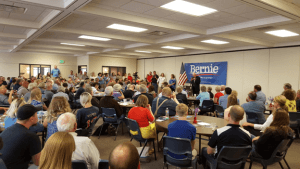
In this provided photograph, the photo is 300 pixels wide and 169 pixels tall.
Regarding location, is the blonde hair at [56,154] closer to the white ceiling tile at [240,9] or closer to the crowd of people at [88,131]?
the crowd of people at [88,131]

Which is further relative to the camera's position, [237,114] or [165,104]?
[165,104]

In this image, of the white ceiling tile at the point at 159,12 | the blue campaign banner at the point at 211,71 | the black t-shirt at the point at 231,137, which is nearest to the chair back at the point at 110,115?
the white ceiling tile at the point at 159,12

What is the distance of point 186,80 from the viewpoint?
12.3 metres

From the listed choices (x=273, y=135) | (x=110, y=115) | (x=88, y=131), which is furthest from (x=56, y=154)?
(x=110, y=115)

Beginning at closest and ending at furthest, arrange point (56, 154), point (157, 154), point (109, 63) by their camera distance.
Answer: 1. point (56, 154)
2. point (157, 154)
3. point (109, 63)

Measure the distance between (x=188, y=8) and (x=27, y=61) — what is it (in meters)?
13.7

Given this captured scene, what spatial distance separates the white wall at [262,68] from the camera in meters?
8.86

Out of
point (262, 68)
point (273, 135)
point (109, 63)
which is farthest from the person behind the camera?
point (109, 63)

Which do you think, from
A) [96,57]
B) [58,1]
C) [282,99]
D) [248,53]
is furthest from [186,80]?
[58,1]

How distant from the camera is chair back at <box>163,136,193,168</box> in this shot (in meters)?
2.57

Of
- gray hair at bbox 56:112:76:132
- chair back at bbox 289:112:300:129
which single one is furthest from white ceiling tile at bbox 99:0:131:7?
chair back at bbox 289:112:300:129

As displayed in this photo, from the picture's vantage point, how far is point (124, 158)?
1061 millimetres

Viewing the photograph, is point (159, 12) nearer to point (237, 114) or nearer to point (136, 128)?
point (136, 128)

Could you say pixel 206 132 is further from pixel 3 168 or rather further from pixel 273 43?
pixel 273 43
